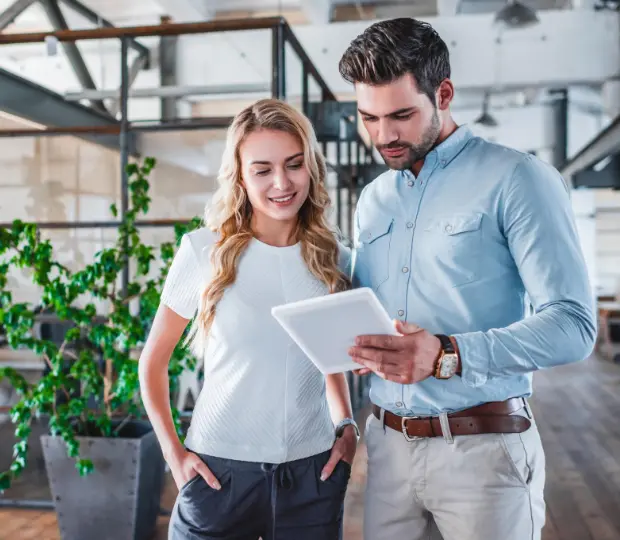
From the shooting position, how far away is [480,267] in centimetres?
136

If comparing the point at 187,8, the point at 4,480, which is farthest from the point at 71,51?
the point at 4,480

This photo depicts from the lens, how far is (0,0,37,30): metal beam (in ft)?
19.8

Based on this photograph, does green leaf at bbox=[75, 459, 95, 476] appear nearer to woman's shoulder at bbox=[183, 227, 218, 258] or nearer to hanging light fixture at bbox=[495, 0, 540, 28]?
woman's shoulder at bbox=[183, 227, 218, 258]

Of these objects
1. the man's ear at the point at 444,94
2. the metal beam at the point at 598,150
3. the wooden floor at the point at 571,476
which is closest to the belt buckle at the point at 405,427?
the man's ear at the point at 444,94

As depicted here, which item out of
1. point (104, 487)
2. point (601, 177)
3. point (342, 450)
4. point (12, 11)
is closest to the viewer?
point (342, 450)

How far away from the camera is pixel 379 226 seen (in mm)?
1514

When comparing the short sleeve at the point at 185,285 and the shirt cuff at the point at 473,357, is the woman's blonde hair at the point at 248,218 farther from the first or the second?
the shirt cuff at the point at 473,357

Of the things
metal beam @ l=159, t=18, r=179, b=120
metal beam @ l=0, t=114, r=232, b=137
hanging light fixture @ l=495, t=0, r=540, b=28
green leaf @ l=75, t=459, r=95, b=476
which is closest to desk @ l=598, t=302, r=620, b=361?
hanging light fixture @ l=495, t=0, r=540, b=28

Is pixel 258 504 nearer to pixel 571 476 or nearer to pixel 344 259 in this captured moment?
pixel 344 259

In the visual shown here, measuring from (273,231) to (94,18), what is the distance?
6642mm

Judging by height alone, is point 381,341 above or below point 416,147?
below

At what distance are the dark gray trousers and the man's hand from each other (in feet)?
1.33

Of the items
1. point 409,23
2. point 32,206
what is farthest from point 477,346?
point 32,206

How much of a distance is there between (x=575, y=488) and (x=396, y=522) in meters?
2.94
